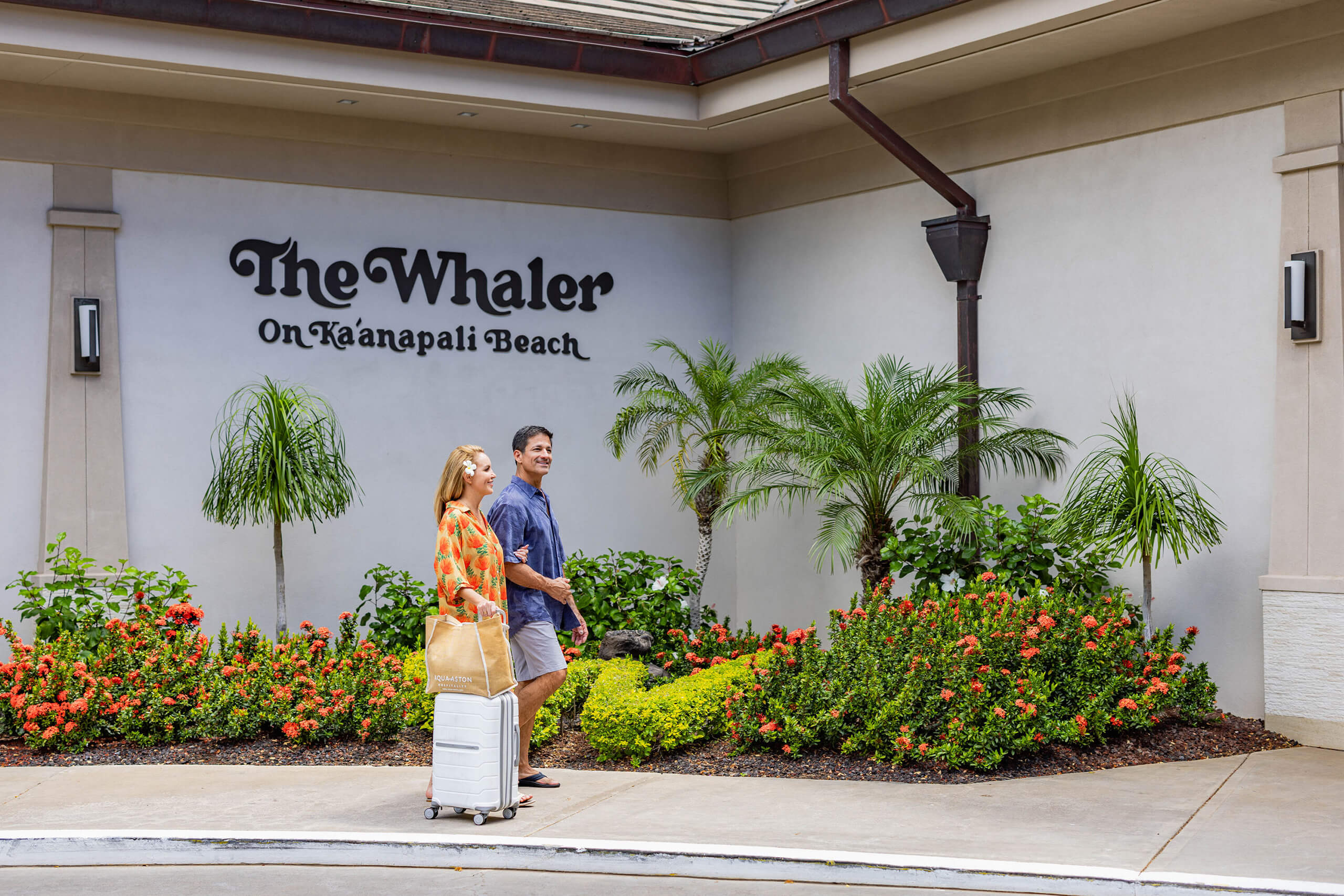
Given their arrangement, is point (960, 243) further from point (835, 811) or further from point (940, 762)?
point (835, 811)

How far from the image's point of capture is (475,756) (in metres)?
6.27

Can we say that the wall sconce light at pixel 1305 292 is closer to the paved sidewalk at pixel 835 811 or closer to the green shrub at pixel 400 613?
the paved sidewalk at pixel 835 811

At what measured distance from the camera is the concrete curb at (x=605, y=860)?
5.25m

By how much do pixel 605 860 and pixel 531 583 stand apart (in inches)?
59.0

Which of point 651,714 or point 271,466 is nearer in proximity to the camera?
point 651,714

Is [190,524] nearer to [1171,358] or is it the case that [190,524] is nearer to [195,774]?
[195,774]

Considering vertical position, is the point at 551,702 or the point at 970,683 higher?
the point at 970,683

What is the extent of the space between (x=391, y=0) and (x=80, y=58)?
211cm

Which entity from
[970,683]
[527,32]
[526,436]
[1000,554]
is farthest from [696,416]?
[526,436]

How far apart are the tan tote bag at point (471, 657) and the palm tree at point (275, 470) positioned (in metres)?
3.63

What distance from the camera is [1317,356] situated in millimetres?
8297

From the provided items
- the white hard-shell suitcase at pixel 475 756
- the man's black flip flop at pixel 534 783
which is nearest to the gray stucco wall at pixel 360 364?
the man's black flip flop at pixel 534 783

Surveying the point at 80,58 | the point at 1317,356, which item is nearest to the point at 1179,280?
the point at 1317,356

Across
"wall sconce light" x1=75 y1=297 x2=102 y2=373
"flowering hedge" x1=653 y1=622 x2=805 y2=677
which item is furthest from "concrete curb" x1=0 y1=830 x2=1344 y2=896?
"wall sconce light" x1=75 y1=297 x2=102 y2=373
